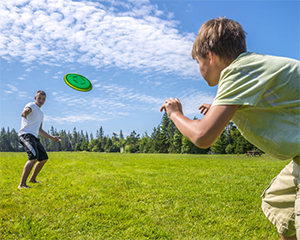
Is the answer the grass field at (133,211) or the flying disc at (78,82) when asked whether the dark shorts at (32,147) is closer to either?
the grass field at (133,211)

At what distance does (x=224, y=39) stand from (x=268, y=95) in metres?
0.47

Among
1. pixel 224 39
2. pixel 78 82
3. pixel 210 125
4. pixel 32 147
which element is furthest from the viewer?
pixel 32 147

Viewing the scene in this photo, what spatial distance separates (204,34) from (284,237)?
174 cm

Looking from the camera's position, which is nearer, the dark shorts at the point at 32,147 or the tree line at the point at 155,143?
the dark shorts at the point at 32,147

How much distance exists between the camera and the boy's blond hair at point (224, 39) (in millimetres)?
1640

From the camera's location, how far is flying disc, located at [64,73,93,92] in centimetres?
520

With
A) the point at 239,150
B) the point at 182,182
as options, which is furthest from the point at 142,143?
the point at 182,182

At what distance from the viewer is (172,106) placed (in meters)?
1.77

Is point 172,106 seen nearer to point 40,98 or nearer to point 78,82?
point 78,82

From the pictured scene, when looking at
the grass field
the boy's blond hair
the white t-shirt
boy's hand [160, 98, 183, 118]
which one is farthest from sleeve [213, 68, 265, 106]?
the white t-shirt

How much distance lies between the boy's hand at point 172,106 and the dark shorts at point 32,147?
550cm

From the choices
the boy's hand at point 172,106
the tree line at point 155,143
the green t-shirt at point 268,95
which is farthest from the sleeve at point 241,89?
the tree line at point 155,143

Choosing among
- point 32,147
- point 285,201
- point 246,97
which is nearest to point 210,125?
point 246,97

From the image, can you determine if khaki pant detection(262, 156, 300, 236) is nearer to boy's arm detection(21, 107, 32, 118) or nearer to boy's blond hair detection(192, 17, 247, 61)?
boy's blond hair detection(192, 17, 247, 61)
